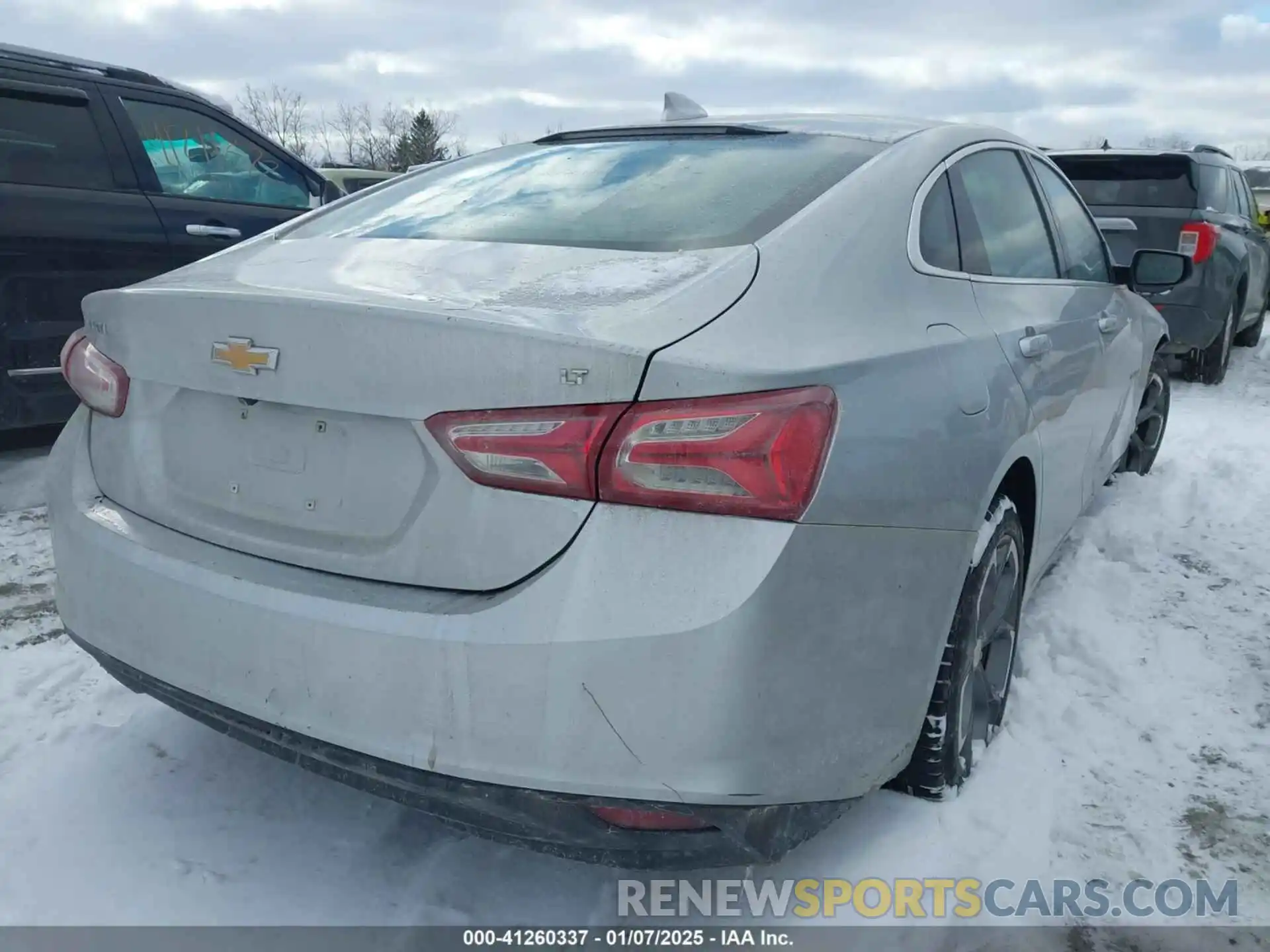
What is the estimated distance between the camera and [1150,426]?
4.86m

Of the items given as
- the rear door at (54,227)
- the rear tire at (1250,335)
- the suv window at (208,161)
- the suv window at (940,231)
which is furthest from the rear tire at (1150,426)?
the rear tire at (1250,335)

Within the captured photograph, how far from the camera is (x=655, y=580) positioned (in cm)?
151

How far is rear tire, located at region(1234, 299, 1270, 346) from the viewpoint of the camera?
9.45 m

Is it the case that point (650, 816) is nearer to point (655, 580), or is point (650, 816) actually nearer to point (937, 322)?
point (655, 580)

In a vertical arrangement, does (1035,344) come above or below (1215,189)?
below

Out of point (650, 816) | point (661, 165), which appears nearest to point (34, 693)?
point (650, 816)

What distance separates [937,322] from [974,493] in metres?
0.34

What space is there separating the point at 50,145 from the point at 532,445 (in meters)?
3.97

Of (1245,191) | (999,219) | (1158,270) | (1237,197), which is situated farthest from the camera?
(1245,191)

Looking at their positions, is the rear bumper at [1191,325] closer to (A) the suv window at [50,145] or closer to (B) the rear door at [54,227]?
(B) the rear door at [54,227]

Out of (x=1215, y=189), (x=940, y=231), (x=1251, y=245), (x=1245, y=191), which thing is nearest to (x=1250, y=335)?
(x=1245, y=191)

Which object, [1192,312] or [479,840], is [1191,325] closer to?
[1192,312]

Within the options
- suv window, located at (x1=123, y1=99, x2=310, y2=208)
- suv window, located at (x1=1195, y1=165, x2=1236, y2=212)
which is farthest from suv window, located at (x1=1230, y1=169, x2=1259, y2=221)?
suv window, located at (x1=123, y1=99, x2=310, y2=208)

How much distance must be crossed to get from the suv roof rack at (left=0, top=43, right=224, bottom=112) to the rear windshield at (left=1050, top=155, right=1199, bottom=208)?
5.76m
